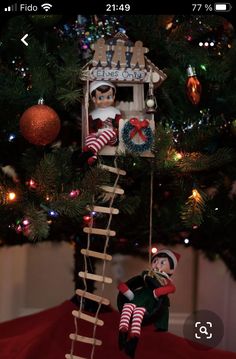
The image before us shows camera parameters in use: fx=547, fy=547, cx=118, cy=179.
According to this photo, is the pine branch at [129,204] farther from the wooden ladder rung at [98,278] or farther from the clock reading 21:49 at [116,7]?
the clock reading 21:49 at [116,7]

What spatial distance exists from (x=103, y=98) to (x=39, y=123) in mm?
134

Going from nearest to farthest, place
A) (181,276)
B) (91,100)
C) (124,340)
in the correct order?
(124,340) < (91,100) < (181,276)

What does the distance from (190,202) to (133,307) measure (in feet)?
0.66

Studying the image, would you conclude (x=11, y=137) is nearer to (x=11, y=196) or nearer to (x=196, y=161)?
(x=11, y=196)

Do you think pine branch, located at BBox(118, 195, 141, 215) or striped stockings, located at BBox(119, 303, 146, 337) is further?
pine branch, located at BBox(118, 195, 141, 215)

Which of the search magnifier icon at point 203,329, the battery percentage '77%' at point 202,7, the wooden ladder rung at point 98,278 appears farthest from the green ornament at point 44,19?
the search magnifier icon at point 203,329

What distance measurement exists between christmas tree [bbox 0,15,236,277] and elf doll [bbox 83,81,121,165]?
33 mm

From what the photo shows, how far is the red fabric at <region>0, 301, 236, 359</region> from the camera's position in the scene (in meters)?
1.04

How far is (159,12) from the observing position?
3.29 ft

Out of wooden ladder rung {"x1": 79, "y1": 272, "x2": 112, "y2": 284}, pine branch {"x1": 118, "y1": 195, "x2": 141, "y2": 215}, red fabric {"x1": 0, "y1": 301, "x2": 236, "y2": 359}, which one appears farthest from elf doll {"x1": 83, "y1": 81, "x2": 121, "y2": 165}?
red fabric {"x1": 0, "y1": 301, "x2": 236, "y2": 359}

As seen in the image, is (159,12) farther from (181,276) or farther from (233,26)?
(181,276)

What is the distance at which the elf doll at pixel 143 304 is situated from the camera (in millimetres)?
835

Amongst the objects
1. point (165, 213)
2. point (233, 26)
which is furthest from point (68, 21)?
point (165, 213)

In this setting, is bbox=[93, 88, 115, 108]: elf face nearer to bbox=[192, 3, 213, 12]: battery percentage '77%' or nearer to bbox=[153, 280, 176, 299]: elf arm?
bbox=[192, 3, 213, 12]: battery percentage '77%'
